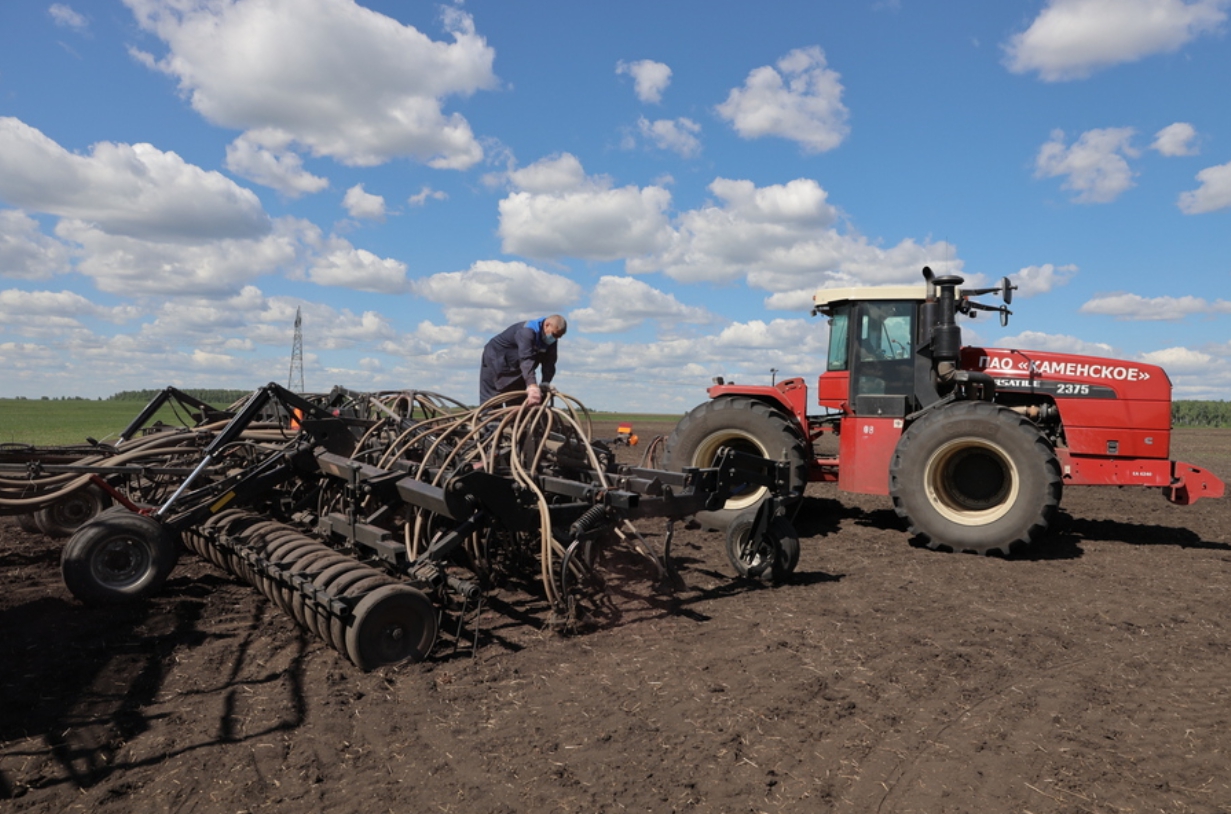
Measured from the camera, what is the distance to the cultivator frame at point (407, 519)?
15.8 ft

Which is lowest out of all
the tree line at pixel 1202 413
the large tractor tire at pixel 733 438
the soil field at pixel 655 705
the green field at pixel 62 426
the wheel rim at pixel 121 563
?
the soil field at pixel 655 705

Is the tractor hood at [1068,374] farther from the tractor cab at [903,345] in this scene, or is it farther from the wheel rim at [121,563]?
the wheel rim at [121,563]

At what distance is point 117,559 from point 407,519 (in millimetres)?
1922

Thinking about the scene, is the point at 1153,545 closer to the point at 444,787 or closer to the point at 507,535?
the point at 507,535

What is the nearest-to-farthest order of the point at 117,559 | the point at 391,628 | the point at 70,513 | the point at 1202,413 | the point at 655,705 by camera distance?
the point at 655,705 → the point at 391,628 → the point at 117,559 → the point at 70,513 → the point at 1202,413

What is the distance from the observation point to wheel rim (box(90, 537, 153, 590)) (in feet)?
17.4

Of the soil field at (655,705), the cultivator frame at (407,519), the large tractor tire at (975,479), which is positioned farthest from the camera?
the large tractor tire at (975,479)

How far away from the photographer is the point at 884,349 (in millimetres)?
8688

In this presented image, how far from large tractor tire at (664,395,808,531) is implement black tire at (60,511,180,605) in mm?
5044

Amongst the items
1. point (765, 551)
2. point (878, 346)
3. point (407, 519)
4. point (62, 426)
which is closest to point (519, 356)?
point (407, 519)

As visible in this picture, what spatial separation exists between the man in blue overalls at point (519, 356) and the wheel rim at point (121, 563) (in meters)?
3.00

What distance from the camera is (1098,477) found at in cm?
779

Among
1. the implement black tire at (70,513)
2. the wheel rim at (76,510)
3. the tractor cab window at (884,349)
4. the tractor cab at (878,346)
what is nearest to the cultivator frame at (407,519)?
the implement black tire at (70,513)

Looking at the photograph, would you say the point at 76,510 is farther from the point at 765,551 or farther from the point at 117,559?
the point at 765,551
